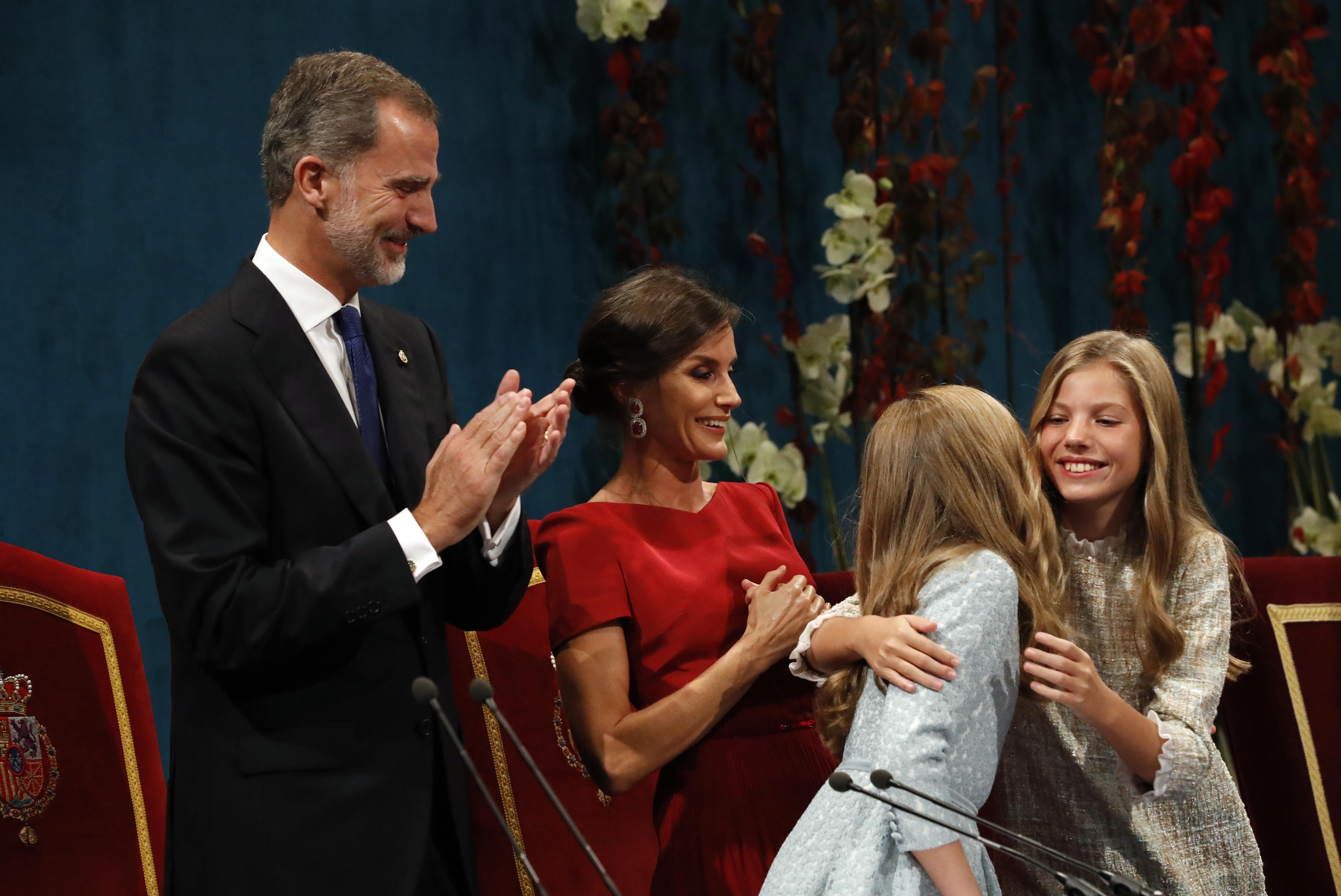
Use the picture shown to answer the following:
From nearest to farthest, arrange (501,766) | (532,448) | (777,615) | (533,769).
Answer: (533,769)
(532,448)
(777,615)
(501,766)

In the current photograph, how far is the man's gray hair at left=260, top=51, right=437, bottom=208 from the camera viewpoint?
5.79ft

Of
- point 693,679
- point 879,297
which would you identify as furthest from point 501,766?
point 879,297

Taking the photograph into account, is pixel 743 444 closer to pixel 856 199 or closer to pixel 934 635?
pixel 856 199

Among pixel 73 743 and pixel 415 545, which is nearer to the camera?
pixel 415 545

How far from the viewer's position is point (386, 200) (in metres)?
1.78

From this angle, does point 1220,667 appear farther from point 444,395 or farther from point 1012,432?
point 444,395

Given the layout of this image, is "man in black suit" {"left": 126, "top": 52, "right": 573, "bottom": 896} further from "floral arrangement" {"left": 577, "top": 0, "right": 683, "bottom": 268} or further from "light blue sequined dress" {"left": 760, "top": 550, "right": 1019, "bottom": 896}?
"floral arrangement" {"left": 577, "top": 0, "right": 683, "bottom": 268}

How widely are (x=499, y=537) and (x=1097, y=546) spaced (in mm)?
958

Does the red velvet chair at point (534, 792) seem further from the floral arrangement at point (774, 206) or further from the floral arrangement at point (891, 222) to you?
the floral arrangement at point (891, 222)

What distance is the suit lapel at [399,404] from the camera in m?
1.77

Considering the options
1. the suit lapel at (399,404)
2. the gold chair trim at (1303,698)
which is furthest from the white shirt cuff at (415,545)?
the gold chair trim at (1303,698)

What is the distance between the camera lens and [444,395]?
1976 mm

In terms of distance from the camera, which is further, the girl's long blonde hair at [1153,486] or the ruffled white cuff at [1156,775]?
the girl's long blonde hair at [1153,486]

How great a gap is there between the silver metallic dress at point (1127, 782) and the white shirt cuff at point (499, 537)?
2.75 ft
